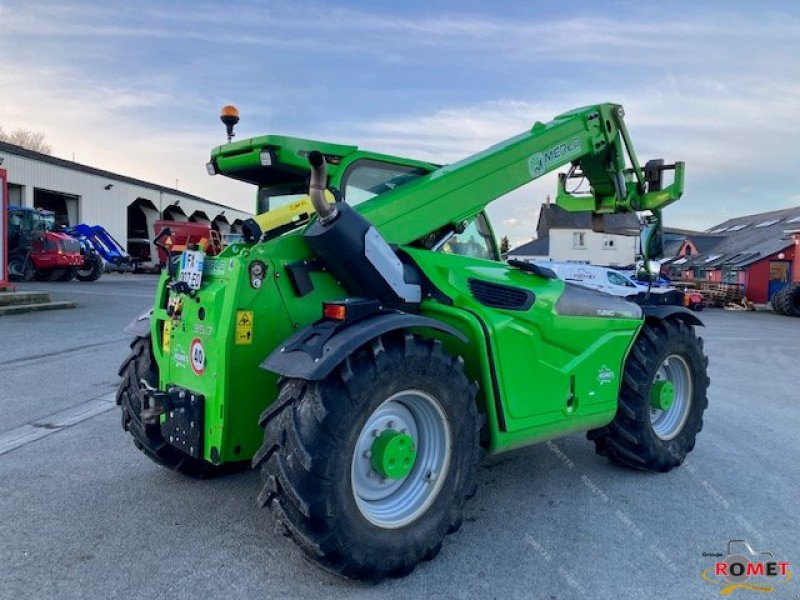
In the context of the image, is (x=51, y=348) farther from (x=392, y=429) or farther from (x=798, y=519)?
(x=798, y=519)

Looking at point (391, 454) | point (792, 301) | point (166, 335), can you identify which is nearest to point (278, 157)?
point (166, 335)

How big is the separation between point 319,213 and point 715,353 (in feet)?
37.4

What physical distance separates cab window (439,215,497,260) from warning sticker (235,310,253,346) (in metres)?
1.42

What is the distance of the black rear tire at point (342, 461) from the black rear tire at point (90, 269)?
26.4 metres

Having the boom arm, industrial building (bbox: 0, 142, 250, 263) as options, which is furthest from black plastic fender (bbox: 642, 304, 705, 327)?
industrial building (bbox: 0, 142, 250, 263)

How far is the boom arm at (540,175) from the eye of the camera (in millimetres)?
3840

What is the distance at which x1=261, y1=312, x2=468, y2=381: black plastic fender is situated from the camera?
284cm

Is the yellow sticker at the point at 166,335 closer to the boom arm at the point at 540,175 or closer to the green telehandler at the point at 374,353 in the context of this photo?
the green telehandler at the point at 374,353

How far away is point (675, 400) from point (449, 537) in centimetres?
255

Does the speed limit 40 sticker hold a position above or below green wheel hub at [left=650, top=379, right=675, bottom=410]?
above

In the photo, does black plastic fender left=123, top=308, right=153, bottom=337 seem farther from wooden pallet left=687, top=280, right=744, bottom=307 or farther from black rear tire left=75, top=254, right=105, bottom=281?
wooden pallet left=687, top=280, right=744, bottom=307
